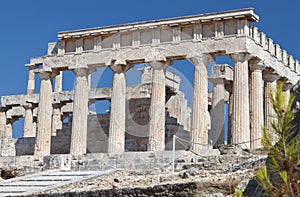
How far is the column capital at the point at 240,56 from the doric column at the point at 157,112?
3768 millimetres

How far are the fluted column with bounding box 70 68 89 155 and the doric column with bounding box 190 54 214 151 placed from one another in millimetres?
6359

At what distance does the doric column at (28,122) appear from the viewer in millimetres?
49469

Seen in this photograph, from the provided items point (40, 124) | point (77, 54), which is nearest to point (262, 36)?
point (77, 54)

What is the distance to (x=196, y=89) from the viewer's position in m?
34.5

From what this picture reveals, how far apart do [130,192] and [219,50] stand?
19.6m

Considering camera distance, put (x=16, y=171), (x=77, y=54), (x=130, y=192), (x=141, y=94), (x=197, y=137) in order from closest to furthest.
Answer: (x=130, y=192) < (x=16, y=171) < (x=197, y=137) < (x=77, y=54) < (x=141, y=94)

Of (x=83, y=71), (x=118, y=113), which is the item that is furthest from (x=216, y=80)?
(x=83, y=71)

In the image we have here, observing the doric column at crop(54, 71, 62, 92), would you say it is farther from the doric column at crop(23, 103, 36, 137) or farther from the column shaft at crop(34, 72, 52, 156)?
the column shaft at crop(34, 72, 52, 156)

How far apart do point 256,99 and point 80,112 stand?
9.57 m

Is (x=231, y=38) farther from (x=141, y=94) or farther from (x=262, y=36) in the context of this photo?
(x=141, y=94)

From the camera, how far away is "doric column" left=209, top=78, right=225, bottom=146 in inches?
1492

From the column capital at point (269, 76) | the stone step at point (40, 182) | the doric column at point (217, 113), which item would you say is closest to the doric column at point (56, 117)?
the doric column at point (217, 113)

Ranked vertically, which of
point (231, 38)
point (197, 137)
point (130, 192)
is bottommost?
point (130, 192)

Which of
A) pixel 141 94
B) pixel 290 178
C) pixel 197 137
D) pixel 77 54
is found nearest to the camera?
pixel 290 178
